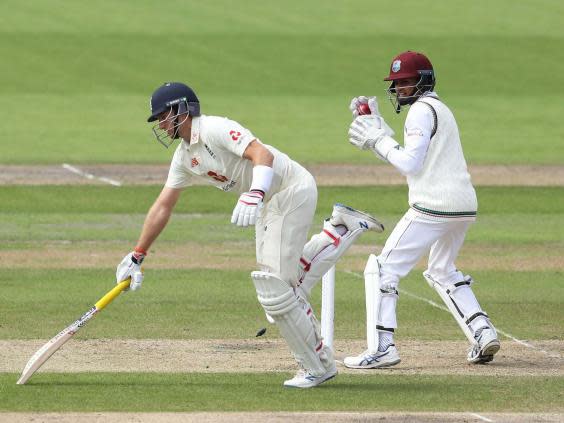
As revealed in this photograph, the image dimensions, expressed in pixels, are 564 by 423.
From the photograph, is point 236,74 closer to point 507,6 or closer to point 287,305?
point 507,6

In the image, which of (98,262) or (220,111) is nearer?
(98,262)

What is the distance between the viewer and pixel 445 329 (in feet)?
36.9

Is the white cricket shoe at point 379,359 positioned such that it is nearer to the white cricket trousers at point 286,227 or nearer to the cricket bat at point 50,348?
the white cricket trousers at point 286,227

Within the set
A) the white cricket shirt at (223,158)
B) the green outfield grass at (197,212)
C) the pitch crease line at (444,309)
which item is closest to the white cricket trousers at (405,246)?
the white cricket shirt at (223,158)

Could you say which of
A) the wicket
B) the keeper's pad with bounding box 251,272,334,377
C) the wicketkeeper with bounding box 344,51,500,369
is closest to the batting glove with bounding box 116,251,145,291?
the keeper's pad with bounding box 251,272,334,377

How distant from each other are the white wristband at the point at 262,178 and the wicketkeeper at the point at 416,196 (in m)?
1.30

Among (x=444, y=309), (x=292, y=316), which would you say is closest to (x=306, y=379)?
(x=292, y=316)

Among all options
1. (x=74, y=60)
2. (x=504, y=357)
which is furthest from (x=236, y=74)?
(x=504, y=357)

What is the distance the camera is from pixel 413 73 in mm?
9805

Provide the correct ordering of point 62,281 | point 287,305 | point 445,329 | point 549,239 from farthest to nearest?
1. point 549,239
2. point 62,281
3. point 445,329
4. point 287,305

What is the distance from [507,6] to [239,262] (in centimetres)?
3435

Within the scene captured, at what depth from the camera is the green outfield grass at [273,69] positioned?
31.0 m

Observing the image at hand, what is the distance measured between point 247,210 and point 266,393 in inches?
44.2

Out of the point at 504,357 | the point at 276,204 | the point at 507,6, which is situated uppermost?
the point at 507,6
